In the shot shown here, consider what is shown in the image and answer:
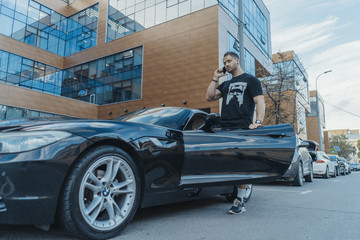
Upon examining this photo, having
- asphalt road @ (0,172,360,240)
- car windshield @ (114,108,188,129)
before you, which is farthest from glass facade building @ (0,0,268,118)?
asphalt road @ (0,172,360,240)

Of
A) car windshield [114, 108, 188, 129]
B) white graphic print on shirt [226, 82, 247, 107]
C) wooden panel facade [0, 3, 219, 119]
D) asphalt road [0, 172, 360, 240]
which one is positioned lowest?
asphalt road [0, 172, 360, 240]

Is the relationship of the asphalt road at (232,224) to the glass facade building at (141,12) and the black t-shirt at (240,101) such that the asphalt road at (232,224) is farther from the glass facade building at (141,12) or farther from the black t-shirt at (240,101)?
the glass facade building at (141,12)

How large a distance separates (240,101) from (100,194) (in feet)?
6.42

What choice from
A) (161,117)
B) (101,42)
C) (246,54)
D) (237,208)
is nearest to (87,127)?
(161,117)

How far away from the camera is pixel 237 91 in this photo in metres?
3.25

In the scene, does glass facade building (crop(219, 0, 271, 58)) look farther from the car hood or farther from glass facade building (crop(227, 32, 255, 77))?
the car hood

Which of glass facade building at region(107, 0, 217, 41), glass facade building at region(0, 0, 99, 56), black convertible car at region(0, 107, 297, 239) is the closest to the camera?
black convertible car at region(0, 107, 297, 239)

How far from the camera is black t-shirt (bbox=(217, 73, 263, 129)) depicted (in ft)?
10.4

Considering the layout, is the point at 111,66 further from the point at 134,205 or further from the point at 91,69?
the point at 134,205

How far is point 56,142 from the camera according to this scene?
5.95 feet

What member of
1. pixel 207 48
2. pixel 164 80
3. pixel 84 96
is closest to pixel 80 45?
pixel 84 96

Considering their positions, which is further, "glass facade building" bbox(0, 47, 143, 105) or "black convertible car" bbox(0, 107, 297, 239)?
"glass facade building" bbox(0, 47, 143, 105)

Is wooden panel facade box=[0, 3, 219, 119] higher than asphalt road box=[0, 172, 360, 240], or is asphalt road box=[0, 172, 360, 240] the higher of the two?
wooden panel facade box=[0, 3, 219, 119]

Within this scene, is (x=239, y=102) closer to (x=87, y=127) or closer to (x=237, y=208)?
(x=237, y=208)
